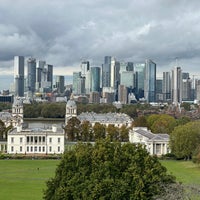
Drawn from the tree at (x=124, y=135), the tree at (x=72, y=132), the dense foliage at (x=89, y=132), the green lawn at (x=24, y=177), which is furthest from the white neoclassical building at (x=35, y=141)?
the tree at (x=124, y=135)

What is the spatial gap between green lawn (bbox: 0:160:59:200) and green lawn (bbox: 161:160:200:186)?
39.1 ft

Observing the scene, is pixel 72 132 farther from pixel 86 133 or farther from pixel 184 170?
pixel 184 170

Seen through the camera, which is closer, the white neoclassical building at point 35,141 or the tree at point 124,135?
the white neoclassical building at point 35,141

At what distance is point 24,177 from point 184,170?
17.0m

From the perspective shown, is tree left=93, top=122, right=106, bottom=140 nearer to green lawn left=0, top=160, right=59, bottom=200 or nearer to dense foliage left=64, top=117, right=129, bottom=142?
dense foliage left=64, top=117, right=129, bottom=142

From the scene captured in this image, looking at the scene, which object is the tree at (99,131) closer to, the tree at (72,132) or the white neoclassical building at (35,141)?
the tree at (72,132)

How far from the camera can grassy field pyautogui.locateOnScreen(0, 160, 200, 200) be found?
3794 cm

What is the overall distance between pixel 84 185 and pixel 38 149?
50607mm

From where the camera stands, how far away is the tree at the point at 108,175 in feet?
94.1

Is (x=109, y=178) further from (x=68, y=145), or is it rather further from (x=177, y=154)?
(x=68, y=145)


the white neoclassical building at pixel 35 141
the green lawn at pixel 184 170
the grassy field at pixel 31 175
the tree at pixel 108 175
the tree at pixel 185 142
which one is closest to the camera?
the tree at pixel 108 175

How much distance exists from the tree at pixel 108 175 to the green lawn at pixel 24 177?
6.11 m

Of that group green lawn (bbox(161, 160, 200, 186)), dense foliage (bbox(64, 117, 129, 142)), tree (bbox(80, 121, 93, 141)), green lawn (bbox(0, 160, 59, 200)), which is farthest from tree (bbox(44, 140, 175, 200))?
dense foliage (bbox(64, 117, 129, 142))

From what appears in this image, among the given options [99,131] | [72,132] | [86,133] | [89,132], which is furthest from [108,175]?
[89,132]
